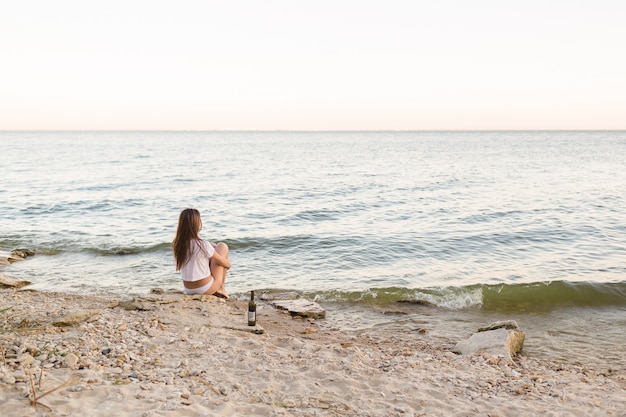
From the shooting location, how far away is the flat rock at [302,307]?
1016 centimetres

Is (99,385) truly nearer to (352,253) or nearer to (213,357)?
(213,357)

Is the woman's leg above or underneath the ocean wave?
above

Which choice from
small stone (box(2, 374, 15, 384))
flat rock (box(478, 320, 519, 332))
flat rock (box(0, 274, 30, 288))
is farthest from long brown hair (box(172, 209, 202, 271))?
flat rock (box(478, 320, 519, 332))

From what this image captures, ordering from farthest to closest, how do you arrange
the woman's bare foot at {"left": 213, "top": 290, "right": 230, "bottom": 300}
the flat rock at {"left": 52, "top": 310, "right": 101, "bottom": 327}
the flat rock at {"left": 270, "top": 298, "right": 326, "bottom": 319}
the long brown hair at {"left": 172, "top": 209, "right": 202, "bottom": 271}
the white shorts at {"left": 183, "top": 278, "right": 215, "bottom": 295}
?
the flat rock at {"left": 270, "top": 298, "right": 326, "bottom": 319}, the woman's bare foot at {"left": 213, "top": 290, "right": 230, "bottom": 300}, the white shorts at {"left": 183, "top": 278, "right": 215, "bottom": 295}, the long brown hair at {"left": 172, "top": 209, "right": 202, "bottom": 271}, the flat rock at {"left": 52, "top": 310, "right": 101, "bottom": 327}

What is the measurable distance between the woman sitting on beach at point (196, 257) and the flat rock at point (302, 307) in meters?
1.44

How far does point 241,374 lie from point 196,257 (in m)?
3.37

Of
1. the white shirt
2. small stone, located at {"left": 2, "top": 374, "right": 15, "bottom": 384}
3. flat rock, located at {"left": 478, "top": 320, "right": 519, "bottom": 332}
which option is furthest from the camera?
the white shirt

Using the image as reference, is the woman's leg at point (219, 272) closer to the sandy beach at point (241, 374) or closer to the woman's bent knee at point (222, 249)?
the woman's bent knee at point (222, 249)

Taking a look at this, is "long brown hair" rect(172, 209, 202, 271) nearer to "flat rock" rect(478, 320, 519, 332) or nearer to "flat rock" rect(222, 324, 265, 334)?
"flat rock" rect(222, 324, 265, 334)

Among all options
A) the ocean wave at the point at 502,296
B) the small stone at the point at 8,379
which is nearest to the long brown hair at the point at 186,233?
the ocean wave at the point at 502,296

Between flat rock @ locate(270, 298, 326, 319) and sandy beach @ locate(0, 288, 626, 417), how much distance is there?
1.24 meters

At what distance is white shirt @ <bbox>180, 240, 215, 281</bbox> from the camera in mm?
9172

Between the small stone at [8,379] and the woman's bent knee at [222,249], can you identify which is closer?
the small stone at [8,379]

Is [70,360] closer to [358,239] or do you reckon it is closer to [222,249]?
[222,249]
